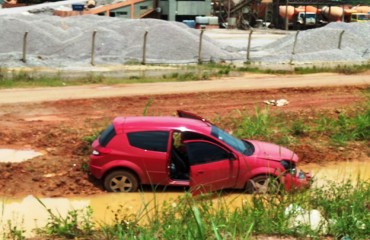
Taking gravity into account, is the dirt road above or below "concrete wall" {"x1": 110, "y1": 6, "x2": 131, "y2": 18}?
below

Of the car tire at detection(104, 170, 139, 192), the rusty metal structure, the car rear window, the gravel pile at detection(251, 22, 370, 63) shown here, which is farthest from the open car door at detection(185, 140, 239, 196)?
the rusty metal structure

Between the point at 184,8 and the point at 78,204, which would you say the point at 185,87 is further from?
the point at 184,8

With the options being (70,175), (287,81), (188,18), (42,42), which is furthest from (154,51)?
(188,18)

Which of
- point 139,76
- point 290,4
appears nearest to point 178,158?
point 139,76

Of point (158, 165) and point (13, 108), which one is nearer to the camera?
point (158, 165)

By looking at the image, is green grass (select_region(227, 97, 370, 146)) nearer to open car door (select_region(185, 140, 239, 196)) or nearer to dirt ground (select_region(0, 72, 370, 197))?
dirt ground (select_region(0, 72, 370, 197))

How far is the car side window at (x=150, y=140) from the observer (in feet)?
37.1

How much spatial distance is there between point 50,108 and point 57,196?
828 centimetres

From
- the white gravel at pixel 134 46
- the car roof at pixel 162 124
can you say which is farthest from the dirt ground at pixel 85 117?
the white gravel at pixel 134 46

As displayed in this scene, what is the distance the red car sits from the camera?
1105 centimetres

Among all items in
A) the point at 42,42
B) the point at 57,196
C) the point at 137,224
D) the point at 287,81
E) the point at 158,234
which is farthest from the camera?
the point at 42,42

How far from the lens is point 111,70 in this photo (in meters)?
27.9

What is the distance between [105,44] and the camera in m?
32.6

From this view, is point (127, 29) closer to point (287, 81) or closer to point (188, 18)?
point (287, 81)
